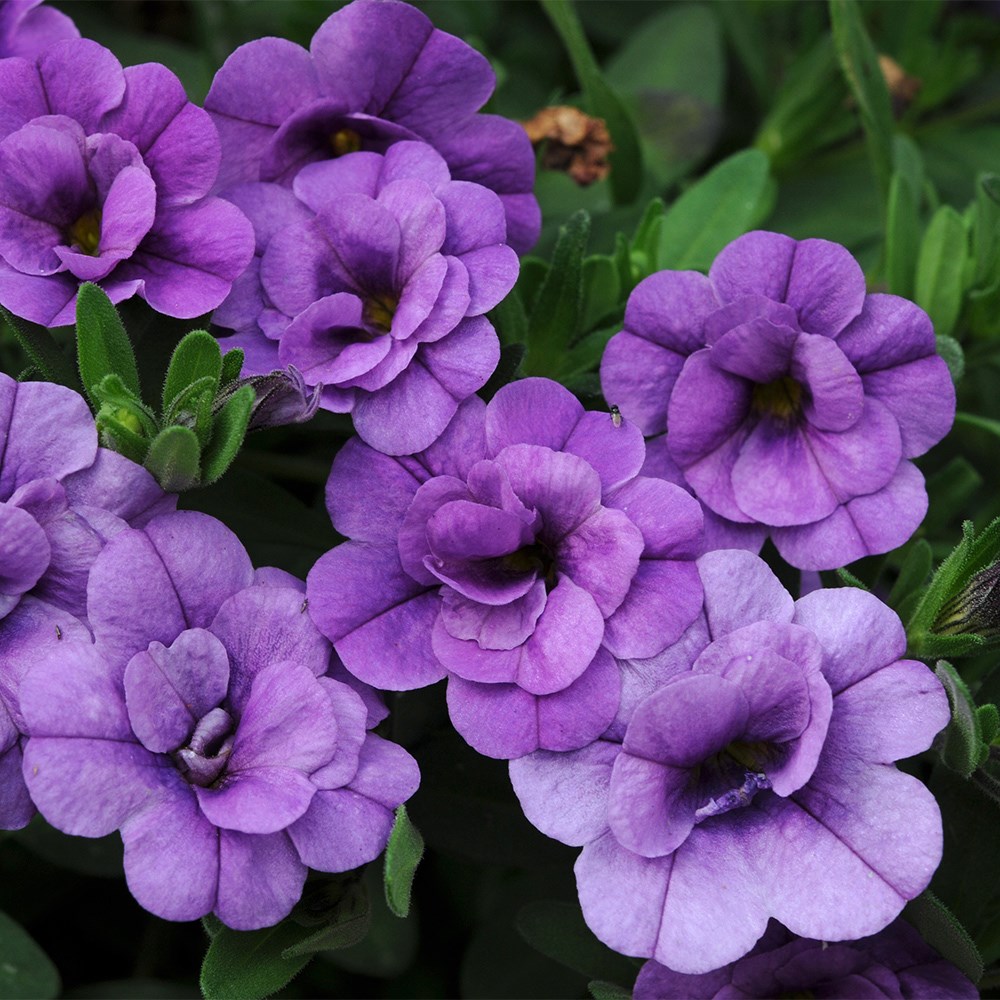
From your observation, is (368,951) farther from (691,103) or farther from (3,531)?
(691,103)

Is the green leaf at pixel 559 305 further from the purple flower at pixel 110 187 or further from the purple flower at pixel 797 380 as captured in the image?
the purple flower at pixel 110 187

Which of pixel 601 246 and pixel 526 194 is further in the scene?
pixel 601 246

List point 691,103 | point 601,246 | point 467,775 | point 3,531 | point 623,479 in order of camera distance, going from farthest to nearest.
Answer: point 691,103
point 601,246
point 467,775
point 623,479
point 3,531

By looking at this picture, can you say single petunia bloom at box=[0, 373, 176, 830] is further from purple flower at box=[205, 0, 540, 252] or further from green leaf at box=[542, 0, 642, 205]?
green leaf at box=[542, 0, 642, 205]

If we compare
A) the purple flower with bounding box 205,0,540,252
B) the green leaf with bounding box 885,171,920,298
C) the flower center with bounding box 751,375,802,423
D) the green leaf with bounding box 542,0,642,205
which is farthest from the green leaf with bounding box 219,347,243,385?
the green leaf with bounding box 885,171,920,298

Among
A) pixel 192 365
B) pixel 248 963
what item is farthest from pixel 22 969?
pixel 192 365

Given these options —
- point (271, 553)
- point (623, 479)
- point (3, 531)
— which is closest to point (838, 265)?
point (623, 479)
